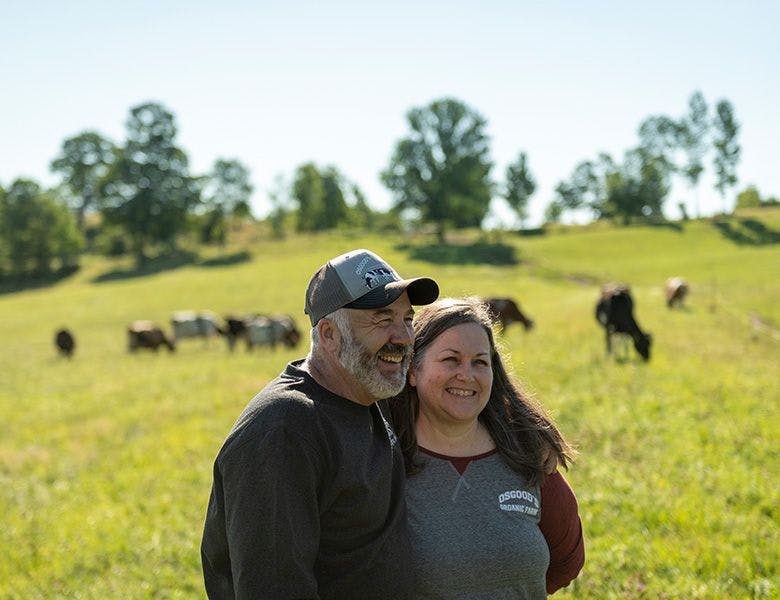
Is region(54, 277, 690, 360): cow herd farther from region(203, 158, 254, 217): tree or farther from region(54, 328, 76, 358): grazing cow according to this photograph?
region(203, 158, 254, 217): tree

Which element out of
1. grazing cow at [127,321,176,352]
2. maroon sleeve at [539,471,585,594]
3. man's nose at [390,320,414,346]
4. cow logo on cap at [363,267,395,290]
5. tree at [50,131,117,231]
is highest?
tree at [50,131,117,231]

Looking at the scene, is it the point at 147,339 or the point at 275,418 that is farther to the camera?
the point at 147,339

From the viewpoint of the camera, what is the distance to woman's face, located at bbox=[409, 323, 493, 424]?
370cm

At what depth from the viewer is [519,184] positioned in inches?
3930

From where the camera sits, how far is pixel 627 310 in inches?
706

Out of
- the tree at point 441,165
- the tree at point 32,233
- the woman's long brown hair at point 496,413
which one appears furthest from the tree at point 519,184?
the woman's long brown hair at point 496,413

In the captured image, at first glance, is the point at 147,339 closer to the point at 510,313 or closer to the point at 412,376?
the point at 510,313

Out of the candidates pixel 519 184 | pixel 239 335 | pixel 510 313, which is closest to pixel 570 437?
pixel 510 313

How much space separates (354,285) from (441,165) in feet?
252

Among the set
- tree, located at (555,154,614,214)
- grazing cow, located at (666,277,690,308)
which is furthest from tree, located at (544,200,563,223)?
grazing cow, located at (666,277,690,308)

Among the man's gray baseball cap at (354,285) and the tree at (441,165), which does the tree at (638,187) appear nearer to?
the tree at (441,165)

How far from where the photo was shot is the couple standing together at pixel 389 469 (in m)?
2.69

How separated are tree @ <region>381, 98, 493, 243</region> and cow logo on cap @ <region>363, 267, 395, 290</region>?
74094mm

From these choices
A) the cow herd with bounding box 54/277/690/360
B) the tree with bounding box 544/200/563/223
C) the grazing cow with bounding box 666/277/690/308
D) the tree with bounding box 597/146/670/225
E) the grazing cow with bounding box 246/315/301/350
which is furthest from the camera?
the tree with bounding box 544/200/563/223
